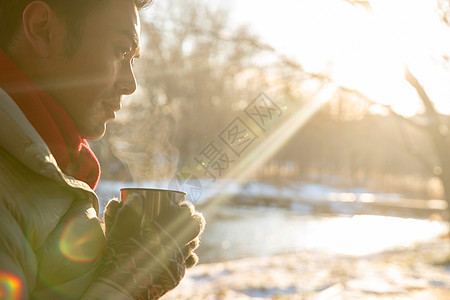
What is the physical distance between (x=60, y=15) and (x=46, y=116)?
0.27m

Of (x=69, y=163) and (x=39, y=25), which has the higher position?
(x=39, y=25)

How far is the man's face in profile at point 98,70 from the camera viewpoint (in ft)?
4.06

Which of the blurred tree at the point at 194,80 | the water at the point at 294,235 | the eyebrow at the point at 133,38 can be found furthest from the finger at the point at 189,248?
the blurred tree at the point at 194,80

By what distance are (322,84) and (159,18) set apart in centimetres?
292

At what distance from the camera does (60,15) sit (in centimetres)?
120

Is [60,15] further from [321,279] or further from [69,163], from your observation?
[321,279]

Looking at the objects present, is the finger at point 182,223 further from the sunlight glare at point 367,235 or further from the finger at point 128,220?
the sunlight glare at point 367,235

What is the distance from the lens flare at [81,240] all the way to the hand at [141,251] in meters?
0.03

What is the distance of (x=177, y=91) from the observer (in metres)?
23.2

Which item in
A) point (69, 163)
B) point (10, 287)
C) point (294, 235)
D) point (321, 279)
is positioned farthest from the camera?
point (294, 235)

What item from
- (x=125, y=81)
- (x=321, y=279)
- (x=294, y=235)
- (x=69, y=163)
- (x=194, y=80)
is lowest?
(x=321, y=279)

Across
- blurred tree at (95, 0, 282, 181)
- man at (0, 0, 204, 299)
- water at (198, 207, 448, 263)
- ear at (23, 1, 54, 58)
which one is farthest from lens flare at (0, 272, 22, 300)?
blurred tree at (95, 0, 282, 181)

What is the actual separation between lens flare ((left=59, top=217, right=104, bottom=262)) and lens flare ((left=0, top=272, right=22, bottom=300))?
140 mm

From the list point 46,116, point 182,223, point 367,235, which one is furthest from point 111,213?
point 367,235
